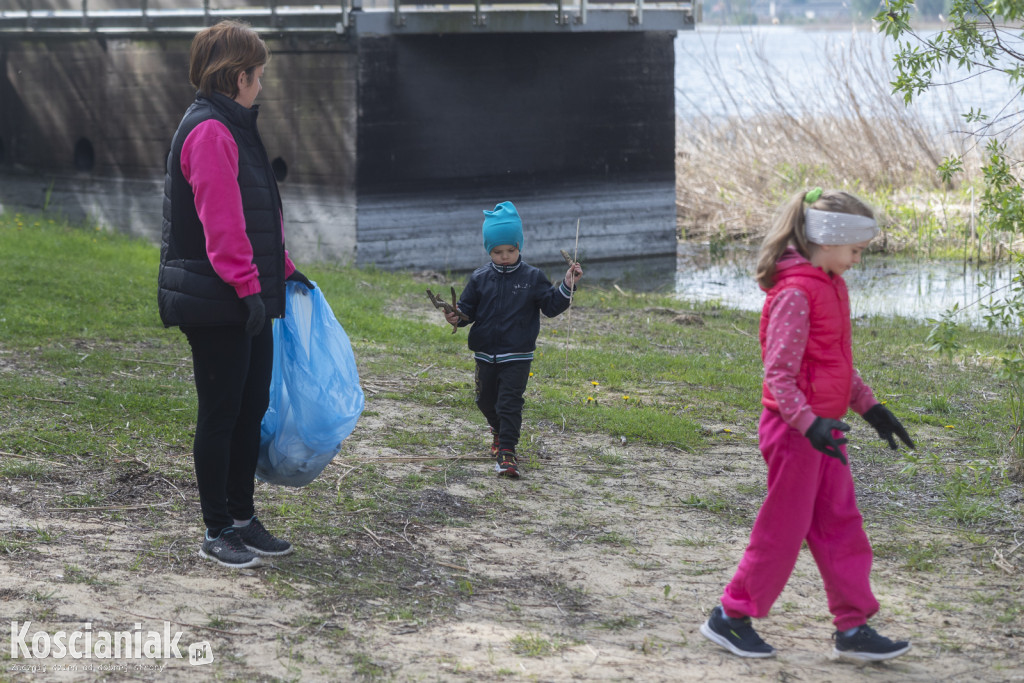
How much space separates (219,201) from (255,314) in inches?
15.7

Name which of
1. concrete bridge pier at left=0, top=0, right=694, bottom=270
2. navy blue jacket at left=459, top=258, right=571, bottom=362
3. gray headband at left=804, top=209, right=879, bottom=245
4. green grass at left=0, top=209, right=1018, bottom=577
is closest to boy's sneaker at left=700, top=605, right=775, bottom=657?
green grass at left=0, top=209, right=1018, bottom=577

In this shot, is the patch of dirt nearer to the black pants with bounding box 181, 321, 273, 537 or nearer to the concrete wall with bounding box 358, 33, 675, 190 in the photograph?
the black pants with bounding box 181, 321, 273, 537

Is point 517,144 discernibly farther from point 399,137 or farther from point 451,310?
point 451,310

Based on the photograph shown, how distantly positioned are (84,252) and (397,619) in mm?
9266

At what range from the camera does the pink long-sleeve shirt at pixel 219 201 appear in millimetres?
3836

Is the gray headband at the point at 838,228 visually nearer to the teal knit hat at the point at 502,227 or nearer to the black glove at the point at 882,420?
the black glove at the point at 882,420

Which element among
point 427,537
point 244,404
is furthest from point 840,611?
point 244,404

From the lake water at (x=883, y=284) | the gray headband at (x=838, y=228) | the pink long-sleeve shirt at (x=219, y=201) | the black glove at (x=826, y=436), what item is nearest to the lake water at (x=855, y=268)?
the lake water at (x=883, y=284)

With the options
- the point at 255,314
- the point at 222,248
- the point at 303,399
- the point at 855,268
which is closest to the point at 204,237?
the point at 222,248

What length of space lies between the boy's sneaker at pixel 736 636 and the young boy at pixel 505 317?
1.94m

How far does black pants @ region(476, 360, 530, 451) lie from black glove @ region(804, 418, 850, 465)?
231 centimetres

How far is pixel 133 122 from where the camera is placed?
14.9 meters

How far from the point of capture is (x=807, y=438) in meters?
3.45

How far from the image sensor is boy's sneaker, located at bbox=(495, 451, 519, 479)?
552 cm
